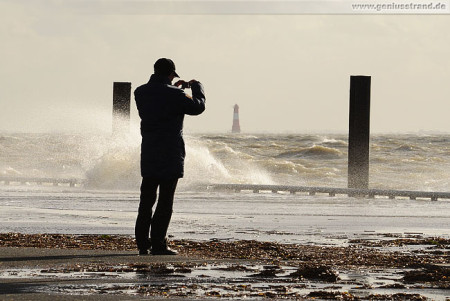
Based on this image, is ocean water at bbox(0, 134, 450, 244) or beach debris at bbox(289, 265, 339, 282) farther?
ocean water at bbox(0, 134, 450, 244)

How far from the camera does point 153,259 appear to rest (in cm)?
943

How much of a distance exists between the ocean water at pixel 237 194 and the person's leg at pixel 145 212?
9.67ft

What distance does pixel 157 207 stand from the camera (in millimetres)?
10031

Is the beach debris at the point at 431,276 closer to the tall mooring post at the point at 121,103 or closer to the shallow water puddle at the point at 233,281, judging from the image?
the shallow water puddle at the point at 233,281

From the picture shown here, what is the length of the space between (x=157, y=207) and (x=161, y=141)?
634 mm

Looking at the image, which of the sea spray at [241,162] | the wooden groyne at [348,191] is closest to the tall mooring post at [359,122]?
the wooden groyne at [348,191]

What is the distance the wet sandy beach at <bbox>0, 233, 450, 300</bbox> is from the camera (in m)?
7.20

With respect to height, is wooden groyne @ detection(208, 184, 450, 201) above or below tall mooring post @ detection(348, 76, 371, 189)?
below

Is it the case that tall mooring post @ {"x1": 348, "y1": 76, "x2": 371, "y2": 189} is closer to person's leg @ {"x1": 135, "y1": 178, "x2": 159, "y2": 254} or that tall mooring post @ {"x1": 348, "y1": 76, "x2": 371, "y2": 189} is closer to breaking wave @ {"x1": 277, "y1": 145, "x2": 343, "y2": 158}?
person's leg @ {"x1": 135, "y1": 178, "x2": 159, "y2": 254}

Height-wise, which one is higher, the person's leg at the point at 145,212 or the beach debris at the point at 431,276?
the person's leg at the point at 145,212

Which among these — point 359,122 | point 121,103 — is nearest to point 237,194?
point 359,122

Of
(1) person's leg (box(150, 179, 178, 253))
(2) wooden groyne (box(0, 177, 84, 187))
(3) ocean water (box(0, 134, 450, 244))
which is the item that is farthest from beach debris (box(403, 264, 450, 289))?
(2) wooden groyne (box(0, 177, 84, 187))

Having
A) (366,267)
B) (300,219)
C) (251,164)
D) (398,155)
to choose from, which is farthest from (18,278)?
(398,155)

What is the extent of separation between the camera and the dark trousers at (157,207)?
997 centimetres
